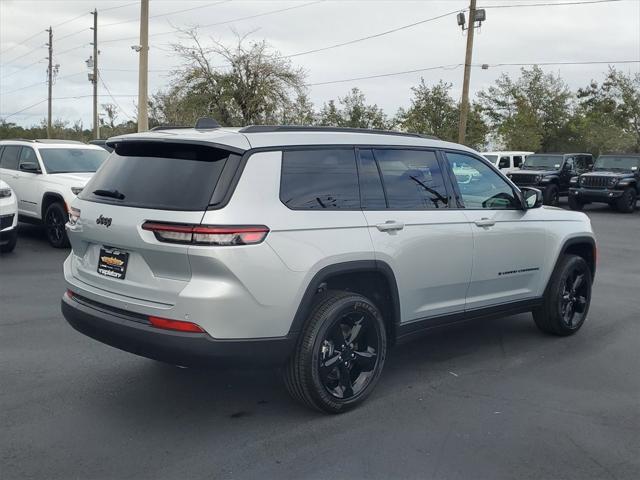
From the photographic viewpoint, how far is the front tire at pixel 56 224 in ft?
35.3

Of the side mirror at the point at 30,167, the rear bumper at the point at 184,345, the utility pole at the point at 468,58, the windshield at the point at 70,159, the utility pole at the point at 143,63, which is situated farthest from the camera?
the utility pole at the point at 468,58

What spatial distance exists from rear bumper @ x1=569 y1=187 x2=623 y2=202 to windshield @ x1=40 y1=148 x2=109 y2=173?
14.9 meters

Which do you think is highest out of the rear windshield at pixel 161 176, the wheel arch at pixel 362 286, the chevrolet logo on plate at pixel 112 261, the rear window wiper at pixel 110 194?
the rear windshield at pixel 161 176

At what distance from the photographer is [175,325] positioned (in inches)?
146

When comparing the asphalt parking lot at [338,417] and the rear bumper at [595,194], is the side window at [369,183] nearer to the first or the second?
the asphalt parking lot at [338,417]

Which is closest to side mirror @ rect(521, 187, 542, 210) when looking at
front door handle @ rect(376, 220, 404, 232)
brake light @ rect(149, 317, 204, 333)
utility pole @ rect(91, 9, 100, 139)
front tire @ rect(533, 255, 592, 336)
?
front tire @ rect(533, 255, 592, 336)

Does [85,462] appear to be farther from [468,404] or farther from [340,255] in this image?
[468,404]

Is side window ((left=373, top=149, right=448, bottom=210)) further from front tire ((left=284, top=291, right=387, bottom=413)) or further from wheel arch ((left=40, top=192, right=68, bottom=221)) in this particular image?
wheel arch ((left=40, top=192, right=68, bottom=221))

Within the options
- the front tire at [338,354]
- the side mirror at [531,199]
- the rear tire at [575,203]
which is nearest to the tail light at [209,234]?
the front tire at [338,354]

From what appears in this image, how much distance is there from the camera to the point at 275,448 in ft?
12.4

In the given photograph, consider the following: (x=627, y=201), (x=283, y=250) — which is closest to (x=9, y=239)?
(x=283, y=250)

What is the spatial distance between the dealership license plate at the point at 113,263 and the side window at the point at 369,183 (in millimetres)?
1541

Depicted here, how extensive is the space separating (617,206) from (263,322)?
1960 cm

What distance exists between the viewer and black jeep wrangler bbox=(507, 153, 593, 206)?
72.6ft
